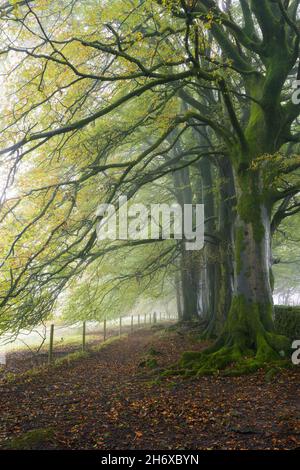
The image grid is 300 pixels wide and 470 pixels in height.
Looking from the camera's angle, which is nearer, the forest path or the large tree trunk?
the forest path

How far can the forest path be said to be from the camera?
479cm

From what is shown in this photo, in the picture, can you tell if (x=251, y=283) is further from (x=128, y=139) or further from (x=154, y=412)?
(x=128, y=139)

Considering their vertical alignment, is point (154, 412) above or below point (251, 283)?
below

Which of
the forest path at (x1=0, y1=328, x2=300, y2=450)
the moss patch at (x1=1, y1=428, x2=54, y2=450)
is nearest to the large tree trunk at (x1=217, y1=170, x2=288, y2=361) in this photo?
the forest path at (x1=0, y1=328, x2=300, y2=450)

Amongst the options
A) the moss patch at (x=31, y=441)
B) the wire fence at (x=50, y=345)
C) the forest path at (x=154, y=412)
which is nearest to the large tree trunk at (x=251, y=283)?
the forest path at (x=154, y=412)

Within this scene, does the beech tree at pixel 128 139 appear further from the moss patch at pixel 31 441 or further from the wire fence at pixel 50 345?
the moss patch at pixel 31 441

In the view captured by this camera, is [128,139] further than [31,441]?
Yes

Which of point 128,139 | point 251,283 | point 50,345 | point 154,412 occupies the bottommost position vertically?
point 154,412

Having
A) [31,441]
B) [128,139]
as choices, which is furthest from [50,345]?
[31,441]

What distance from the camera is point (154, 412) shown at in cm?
605

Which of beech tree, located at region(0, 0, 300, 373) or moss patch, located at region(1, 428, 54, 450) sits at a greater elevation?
beech tree, located at region(0, 0, 300, 373)

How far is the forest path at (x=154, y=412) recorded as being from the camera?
15.7 feet

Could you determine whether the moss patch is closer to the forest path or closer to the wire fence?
the forest path
